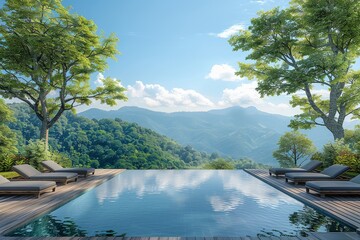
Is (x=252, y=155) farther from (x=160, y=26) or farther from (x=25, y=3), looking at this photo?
(x=25, y=3)

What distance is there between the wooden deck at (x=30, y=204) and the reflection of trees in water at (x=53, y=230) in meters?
0.20

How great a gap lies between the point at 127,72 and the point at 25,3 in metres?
18.5

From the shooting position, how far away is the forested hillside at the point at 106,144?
30359 millimetres

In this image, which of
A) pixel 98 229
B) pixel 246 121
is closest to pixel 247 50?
pixel 98 229

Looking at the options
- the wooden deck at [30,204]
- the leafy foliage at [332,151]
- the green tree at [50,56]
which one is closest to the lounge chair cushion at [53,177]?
the wooden deck at [30,204]

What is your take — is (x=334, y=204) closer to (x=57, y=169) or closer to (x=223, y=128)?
(x=57, y=169)

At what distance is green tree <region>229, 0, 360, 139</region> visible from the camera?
1712 cm

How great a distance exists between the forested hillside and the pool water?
18.9 metres

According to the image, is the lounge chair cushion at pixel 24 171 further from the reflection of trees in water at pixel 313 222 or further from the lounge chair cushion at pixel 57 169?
the reflection of trees in water at pixel 313 222

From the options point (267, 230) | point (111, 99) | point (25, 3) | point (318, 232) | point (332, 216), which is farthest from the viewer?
point (111, 99)

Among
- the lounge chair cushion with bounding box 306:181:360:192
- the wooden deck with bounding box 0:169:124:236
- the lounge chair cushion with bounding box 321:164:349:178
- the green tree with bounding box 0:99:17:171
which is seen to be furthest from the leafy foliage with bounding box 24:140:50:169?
the lounge chair cushion with bounding box 321:164:349:178

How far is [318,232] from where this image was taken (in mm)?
5652

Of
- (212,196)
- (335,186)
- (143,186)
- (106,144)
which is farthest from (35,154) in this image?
(106,144)

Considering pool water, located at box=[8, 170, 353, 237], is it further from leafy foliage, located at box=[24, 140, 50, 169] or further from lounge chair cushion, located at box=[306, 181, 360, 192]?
leafy foliage, located at box=[24, 140, 50, 169]
